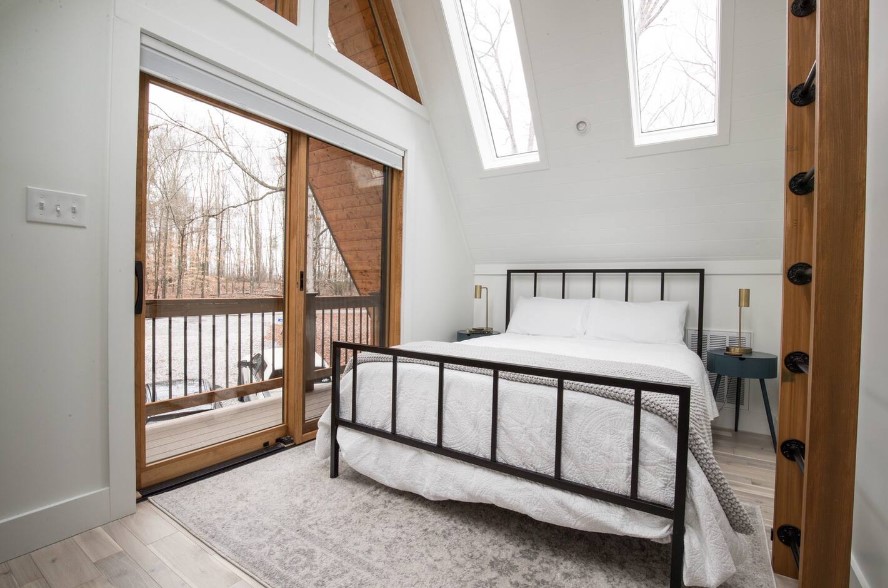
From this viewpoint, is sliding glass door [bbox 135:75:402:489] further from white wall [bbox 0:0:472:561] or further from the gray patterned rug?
the gray patterned rug

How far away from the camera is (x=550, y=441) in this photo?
1524 millimetres

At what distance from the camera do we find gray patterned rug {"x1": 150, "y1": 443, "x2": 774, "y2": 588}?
4.61ft

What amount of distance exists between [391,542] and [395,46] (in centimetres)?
328

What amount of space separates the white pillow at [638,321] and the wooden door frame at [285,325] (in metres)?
2.06

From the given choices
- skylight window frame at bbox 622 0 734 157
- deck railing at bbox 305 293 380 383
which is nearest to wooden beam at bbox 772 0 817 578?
skylight window frame at bbox 622 0 734 157

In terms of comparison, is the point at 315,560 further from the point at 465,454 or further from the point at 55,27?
the point at 55,27

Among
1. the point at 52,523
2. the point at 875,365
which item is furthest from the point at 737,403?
the point at 52,523

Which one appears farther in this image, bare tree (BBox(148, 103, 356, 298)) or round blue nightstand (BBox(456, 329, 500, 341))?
round blue nightstand (BBox(456, 329, 500, 341))

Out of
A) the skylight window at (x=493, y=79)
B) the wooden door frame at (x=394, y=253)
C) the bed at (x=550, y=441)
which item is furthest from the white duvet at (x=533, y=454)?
the skylight window at (x=493, y=79)

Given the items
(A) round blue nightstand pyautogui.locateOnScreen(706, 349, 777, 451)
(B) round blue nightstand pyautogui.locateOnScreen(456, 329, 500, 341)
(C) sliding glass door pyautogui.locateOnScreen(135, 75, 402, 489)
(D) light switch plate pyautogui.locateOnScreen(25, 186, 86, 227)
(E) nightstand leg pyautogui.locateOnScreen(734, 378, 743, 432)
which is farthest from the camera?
(B) round blue nightstand pyautogui.locateOnScreen(456, 329, 500, 341)

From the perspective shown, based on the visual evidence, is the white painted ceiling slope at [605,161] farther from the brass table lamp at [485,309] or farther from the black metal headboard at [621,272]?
the brass table lamp at [485,309]

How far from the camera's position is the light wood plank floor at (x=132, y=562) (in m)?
1.36

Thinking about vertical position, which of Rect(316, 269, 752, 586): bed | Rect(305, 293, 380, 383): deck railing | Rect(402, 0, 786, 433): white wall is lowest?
Rect(316, 269, 752, 586): bed

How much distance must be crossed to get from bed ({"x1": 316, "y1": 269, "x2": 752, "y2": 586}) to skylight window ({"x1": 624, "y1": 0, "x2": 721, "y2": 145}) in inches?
65.8
